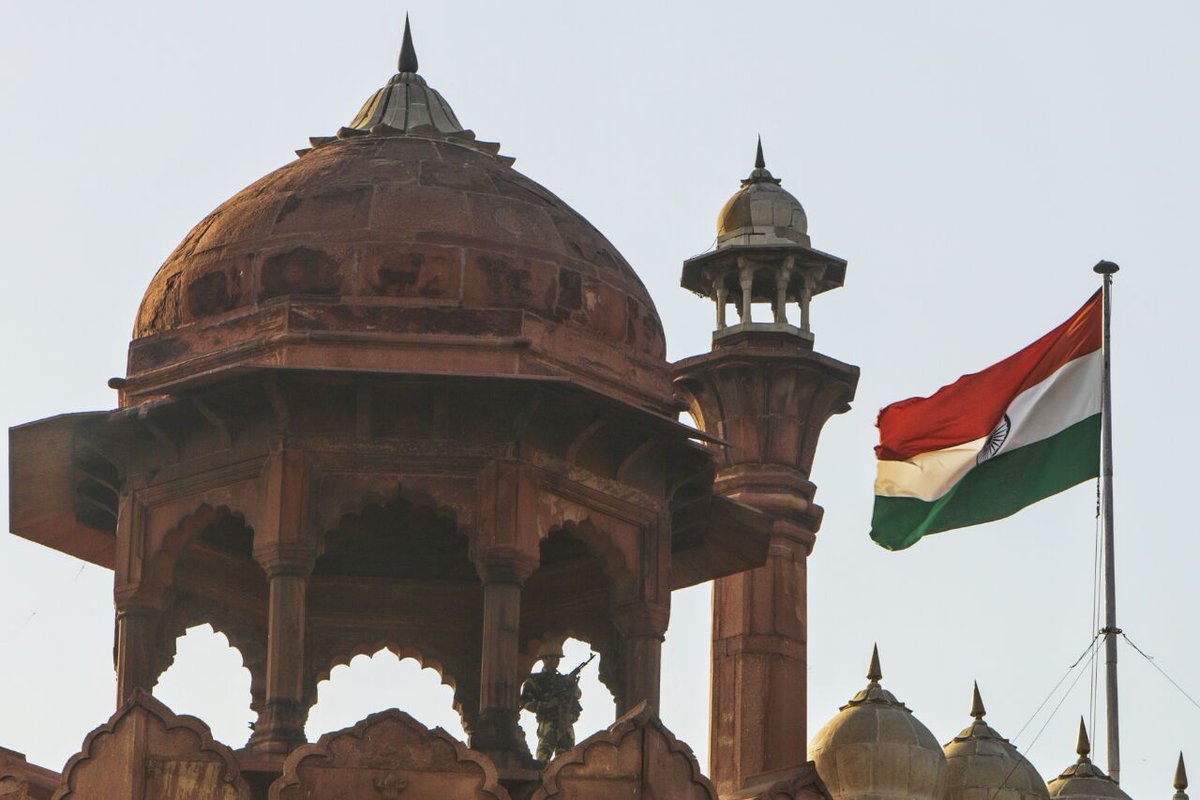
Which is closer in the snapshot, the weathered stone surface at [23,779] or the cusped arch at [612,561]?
the weathered stone surface at [23,779]

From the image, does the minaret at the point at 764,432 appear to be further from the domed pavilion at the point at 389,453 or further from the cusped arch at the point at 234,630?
the cusped arch at the point at 234,630

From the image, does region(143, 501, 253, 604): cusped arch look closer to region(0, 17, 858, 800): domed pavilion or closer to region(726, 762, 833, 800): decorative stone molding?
region(0, 17, 858, 800): domed pavilion

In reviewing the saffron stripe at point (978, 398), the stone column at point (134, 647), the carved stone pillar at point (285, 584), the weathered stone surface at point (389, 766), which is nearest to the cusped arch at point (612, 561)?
the carved stone pillar at point (285, 584)

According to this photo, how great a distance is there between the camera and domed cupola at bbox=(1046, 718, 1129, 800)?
3362cm

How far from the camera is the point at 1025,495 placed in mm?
34844

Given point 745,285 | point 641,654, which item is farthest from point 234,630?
point 745,285

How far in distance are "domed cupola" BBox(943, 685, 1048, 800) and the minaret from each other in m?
1.52

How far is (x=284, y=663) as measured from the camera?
2988 centimetres

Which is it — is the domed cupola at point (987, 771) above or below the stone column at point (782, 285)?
below

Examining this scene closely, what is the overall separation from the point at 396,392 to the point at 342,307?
0.82 m

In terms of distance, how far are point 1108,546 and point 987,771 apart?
8.88 ft

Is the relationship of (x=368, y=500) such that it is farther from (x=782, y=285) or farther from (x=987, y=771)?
(x=782, y=285)

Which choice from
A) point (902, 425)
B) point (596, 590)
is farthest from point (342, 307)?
point (902, 425)

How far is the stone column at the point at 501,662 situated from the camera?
29969 mm
